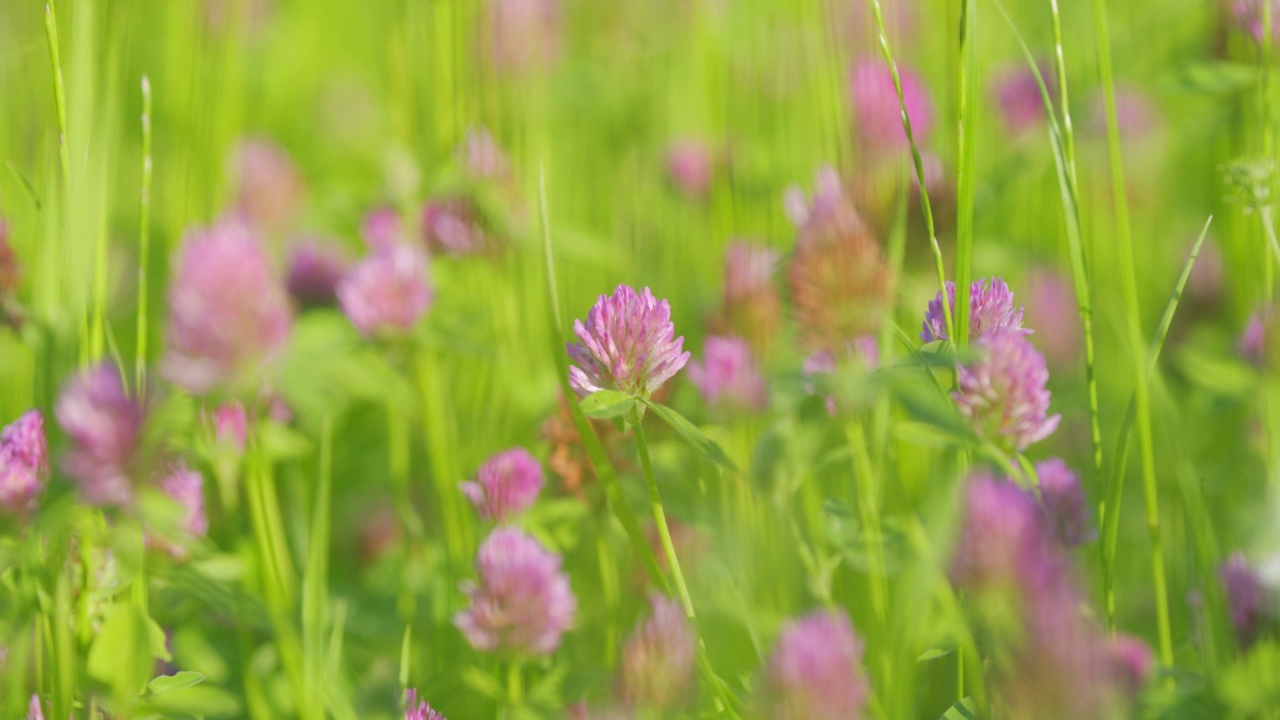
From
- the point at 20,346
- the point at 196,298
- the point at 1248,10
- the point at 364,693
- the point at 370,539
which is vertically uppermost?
the point at 1248,10

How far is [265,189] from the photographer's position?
211 centimetres

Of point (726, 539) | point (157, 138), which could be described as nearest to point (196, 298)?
point (726, 539)

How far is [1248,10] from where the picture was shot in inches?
49.4

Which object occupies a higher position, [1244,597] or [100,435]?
[100,435]

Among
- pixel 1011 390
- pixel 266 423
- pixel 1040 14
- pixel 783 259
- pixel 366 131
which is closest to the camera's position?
pixel 1011 390

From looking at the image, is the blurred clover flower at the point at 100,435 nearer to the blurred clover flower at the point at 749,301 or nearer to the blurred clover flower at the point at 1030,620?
the blurred clover flower at the point at 1030,620

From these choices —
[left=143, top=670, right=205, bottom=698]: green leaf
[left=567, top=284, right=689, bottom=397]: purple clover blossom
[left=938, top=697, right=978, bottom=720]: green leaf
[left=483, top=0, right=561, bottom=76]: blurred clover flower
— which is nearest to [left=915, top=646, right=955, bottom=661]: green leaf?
[left=938, top=697, right=978, bottom=720]: green leaf

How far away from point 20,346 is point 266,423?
309 mm

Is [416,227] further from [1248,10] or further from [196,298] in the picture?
[1248,10]

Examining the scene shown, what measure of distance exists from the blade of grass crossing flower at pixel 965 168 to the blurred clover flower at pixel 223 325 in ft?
1.51

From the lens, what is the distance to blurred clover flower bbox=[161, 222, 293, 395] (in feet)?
2.11

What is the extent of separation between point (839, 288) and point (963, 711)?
0.30 metres

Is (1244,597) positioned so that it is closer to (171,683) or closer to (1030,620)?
(1030,620)

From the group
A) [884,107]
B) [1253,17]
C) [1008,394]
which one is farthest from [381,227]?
[1253,17]
